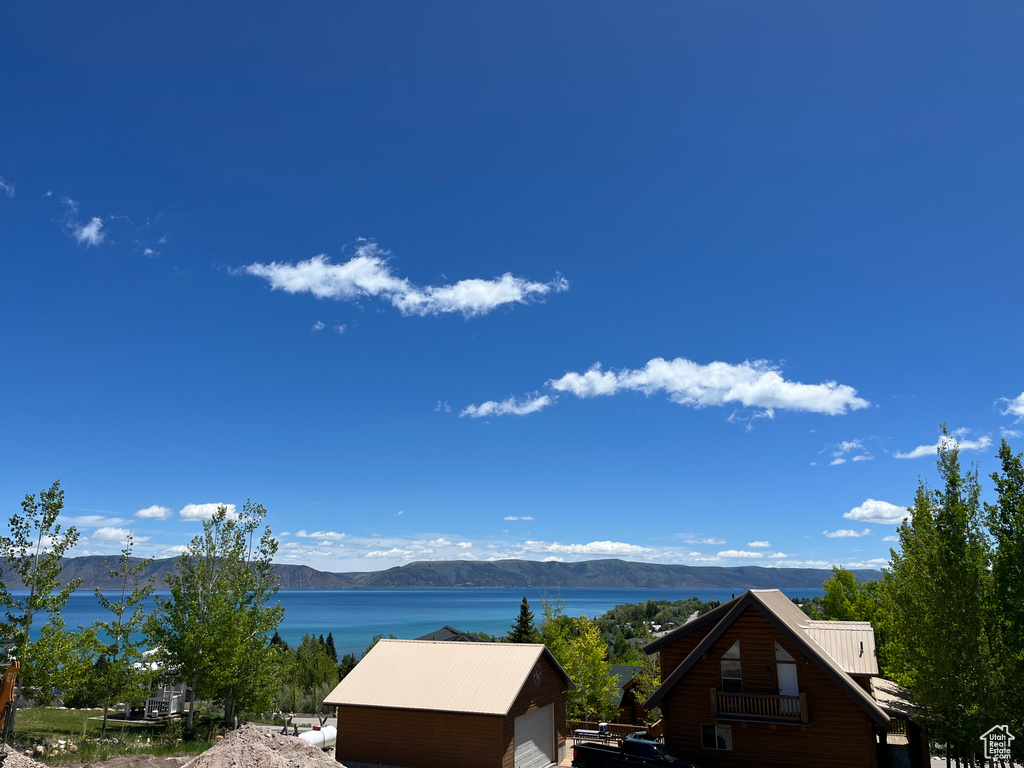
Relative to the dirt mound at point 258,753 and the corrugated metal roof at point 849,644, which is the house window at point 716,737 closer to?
the corrugated metal roof at point 849,644

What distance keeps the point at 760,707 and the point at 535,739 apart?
9.58m

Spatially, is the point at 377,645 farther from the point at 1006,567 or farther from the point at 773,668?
the point at 1006,567

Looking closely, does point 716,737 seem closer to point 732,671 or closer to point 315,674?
point 732,671

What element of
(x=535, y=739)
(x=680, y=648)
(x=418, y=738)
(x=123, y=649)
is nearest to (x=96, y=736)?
(x=123, y=649)

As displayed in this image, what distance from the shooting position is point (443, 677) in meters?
A: 25.6

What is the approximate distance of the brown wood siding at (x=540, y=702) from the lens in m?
23.6

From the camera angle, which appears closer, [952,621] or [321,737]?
[952,621]

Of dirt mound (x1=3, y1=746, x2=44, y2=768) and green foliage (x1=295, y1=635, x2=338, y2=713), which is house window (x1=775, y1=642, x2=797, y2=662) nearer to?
dirt mound (x1=3, y1=746, x2=44, y2=768)

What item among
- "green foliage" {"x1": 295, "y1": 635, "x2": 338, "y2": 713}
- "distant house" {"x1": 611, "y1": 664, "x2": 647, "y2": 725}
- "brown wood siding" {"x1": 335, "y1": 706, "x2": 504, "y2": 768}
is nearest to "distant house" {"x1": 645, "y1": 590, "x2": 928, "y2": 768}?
"brown wood siding" {"x1": 335, "y1": 706, "x2": 504, "y2": 768}

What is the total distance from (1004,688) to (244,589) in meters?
32.6

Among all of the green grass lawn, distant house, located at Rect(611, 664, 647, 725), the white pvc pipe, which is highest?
the green grass lawn

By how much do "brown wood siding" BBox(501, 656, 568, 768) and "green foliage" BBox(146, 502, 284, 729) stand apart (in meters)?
13.2

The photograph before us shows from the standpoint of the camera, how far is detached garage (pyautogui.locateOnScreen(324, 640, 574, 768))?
23.4 metres

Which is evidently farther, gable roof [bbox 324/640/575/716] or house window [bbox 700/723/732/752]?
gable roof [bbox 324/640/575/716]
